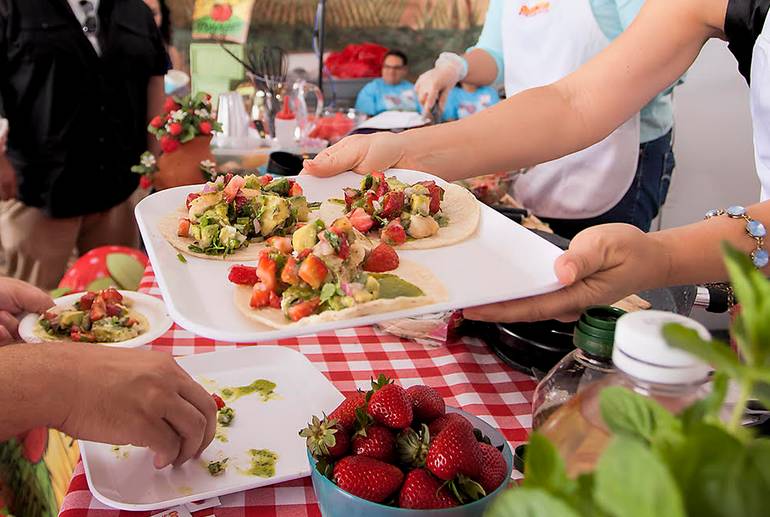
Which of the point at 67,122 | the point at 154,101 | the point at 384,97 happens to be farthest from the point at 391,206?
the point at 384,97

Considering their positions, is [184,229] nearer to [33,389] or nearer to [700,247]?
[33,389]

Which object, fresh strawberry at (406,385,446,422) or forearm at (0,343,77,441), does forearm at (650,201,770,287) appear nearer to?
fresh strawberry at (406,385,446,422)

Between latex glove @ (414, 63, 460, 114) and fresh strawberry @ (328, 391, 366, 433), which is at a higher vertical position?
fresh strawberry @ (328, 391, 366, 433)

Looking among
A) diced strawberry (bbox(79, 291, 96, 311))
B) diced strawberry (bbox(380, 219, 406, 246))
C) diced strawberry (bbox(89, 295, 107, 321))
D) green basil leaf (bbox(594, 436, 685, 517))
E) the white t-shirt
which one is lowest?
diced strawberry (bbox(79, 291, 96, 311))

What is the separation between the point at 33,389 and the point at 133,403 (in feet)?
0.39

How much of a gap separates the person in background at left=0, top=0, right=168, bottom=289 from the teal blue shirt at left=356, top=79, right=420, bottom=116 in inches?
83.1

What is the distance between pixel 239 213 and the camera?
1.43 meters

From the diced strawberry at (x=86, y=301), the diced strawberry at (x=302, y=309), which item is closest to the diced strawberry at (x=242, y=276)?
the diced strawberry at (x=302, y=309)

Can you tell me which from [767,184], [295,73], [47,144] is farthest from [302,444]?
[295,73]

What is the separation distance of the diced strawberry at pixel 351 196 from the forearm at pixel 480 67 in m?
1.61

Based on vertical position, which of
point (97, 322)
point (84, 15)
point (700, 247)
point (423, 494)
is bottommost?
point (97, 322)

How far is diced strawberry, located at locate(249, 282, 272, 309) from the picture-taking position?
1.04 m

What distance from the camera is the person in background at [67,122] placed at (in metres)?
3.07

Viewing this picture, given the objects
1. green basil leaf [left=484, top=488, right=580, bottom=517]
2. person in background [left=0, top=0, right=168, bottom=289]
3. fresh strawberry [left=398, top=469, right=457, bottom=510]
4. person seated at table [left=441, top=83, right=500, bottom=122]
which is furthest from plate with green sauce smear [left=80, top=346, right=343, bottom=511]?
person seated at table [left=441, top=83, right=500, bottom=122]
